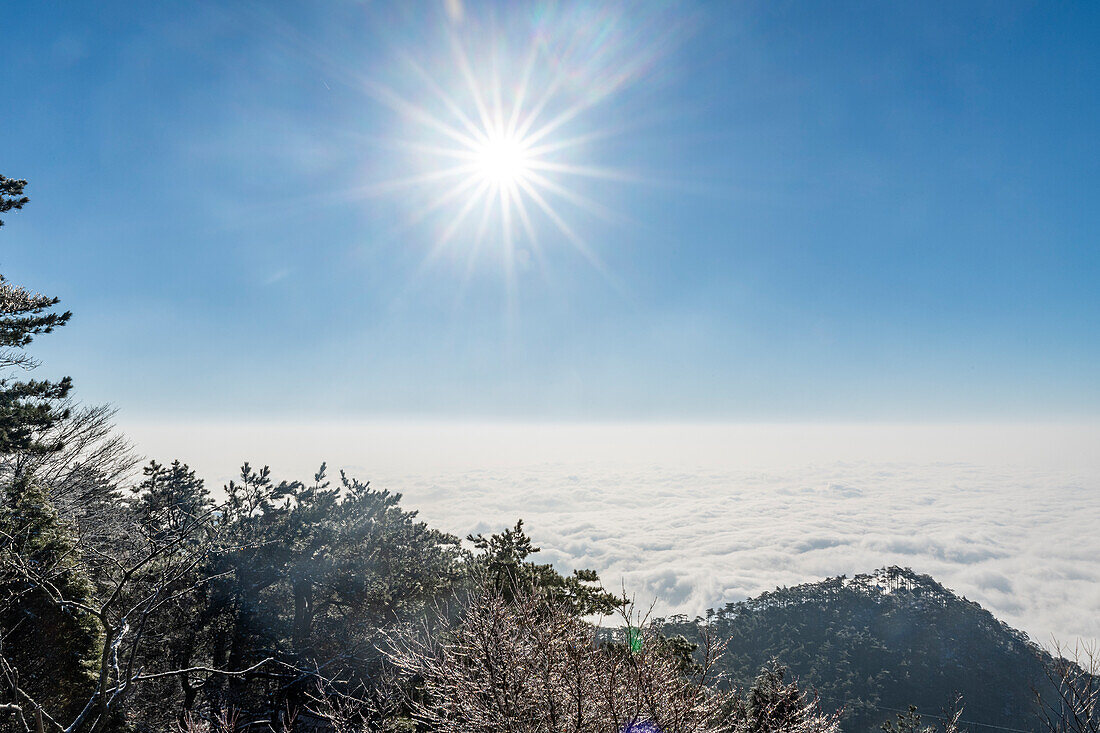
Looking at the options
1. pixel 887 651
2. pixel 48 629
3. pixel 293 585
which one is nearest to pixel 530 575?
pixel 48 629

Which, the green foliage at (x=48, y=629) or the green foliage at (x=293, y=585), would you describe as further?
the green foliage at (x=293, y=585)

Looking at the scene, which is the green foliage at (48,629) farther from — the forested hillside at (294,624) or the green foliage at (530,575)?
the green foliage at (530,575)

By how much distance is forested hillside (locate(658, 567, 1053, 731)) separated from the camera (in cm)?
5741

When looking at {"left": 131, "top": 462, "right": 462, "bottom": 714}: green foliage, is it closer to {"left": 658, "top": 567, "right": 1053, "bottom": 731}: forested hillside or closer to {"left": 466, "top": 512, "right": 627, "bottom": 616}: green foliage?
{"left": 466, "top": 512, "right": 627, "bottom": 616}: green foliage

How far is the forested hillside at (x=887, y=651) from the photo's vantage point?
57.4 meters

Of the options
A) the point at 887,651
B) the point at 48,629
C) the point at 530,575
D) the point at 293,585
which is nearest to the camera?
the point at 48,629

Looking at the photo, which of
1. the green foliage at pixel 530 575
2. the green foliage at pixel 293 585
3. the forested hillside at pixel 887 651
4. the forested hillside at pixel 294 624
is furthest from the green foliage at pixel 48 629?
the forested hillside at pixel 887 651

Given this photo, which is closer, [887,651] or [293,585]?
[293,585]

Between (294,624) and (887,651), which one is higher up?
(294,624)

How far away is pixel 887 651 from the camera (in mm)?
65375

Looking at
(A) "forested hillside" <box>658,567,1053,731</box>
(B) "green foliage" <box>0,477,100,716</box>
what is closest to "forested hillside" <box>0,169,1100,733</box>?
(B) "green foliage" <box>0,477,100,716</box>

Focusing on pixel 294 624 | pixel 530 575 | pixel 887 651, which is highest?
pixel 530 575

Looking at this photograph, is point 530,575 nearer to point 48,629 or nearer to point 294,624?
point 48,629

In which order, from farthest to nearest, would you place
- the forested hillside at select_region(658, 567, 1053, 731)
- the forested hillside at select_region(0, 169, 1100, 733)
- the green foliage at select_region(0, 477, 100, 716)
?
1. the forested hillside at select_region(658, 567, 1053, 731)
2. the green foliage at select_region(0, 477, 100, 716)
3. the forested hillside at select_region(0, 169, 1100, 733)
